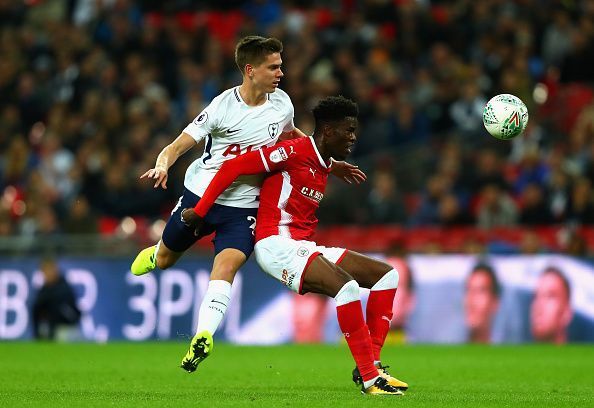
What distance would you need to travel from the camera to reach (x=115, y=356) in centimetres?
1296

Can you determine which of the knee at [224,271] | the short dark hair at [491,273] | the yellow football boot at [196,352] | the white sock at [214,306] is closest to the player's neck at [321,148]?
the knee at [224,271]

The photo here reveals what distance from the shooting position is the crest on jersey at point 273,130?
927 cm

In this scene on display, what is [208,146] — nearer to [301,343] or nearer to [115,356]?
[115,356]

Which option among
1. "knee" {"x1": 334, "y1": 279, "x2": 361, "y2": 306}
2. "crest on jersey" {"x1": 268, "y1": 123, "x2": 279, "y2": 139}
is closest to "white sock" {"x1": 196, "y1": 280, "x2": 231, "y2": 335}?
"knee" {"x1": 334, "y1": 279, "x2": 361, "y2": 306}

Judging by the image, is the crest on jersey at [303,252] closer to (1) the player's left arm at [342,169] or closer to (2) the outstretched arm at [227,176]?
(2) the outstretched arm at [227,176]

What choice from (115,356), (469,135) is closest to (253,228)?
(115,356)

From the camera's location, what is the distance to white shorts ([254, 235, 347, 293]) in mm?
8469

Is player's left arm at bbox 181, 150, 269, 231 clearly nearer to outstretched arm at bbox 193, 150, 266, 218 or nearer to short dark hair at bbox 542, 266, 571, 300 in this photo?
outstretched arm at bbox 193, 150, 266, 218

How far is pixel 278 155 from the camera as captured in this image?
8.68 m

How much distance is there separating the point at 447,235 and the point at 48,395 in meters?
9.56

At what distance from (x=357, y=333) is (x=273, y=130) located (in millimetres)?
1878

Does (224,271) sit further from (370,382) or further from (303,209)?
(370,382)

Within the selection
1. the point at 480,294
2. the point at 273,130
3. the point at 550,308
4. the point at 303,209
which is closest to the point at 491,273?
the point at 480,294

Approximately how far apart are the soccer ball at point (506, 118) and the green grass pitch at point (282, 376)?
75.1 inches
